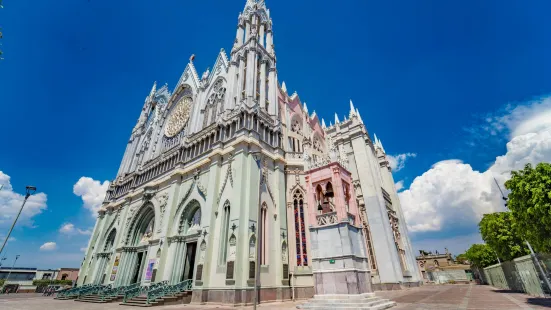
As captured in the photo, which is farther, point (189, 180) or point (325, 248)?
point (189, 180)

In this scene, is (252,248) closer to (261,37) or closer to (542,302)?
(542,302)

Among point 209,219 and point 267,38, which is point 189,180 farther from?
point 267,38

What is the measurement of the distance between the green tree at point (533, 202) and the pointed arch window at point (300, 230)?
14149mm

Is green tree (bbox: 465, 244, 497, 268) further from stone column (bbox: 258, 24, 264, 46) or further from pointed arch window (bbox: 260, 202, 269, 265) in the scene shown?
stone column (bbox: 258, 24, 264, 46)

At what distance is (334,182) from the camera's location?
13227mm

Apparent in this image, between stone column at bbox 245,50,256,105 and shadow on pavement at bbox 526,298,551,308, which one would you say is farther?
stone column at bbox 245,50,256,105

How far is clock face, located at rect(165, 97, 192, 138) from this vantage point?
111 ft

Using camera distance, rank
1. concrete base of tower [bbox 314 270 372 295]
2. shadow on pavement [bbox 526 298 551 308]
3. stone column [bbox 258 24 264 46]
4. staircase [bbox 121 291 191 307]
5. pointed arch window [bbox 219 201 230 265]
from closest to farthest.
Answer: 1. concrete base of tower [bbox 314 270 372 295]
2. shadow on pavement [bbox 526 298 551 308]
3. staircase [bbox 121 291 191 307]
4. pointed arch window [bbox 219 201 230 265]
5. stone column [bbox 258 24 264 46]

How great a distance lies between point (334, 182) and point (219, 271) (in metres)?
11.0

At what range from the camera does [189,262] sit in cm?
2170

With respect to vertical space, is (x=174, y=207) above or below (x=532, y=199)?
above

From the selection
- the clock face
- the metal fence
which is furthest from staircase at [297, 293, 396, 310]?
the clock face

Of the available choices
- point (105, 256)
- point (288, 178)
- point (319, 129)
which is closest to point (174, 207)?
point (288, 178)

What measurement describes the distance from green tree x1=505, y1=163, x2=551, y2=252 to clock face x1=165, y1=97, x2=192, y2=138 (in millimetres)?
33236
